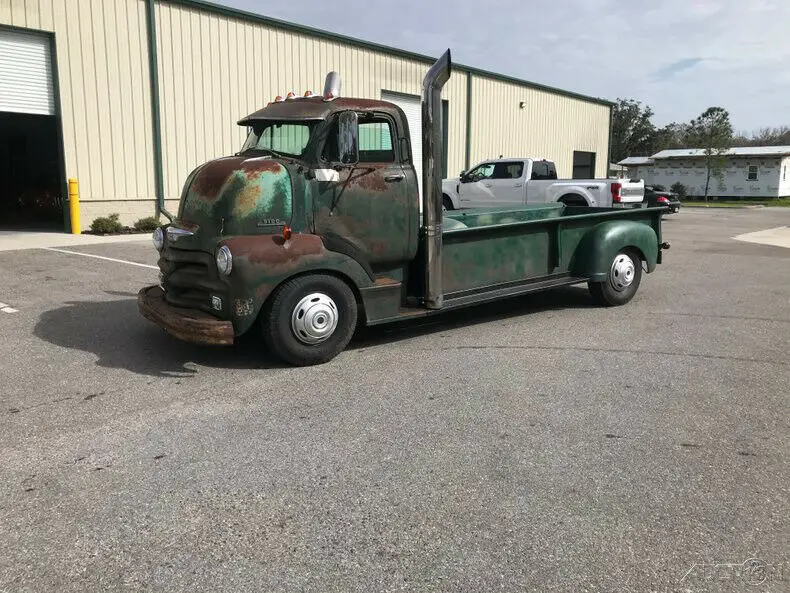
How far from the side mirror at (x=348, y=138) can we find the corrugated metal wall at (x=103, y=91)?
11.6m

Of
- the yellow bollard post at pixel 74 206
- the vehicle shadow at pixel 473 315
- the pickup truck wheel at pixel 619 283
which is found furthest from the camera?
the yellow bollard post at pixel 74 206

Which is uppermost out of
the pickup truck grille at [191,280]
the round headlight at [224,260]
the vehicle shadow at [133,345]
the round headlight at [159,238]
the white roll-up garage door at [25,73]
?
the white roll-up garage door at [25,73]

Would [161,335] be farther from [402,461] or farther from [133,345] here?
[402,461]

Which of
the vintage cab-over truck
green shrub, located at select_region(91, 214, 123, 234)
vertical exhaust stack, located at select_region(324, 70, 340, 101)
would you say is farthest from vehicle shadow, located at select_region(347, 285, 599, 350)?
green shrub, located at select_region(91, 214, 123, 234)

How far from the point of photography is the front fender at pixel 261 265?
17.2 feet

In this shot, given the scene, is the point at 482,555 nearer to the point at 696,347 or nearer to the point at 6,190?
the point at 696,347

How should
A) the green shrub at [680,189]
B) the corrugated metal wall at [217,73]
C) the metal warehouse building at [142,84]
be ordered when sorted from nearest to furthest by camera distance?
the metal warehouse building at [142,84]
the corrugated metal wall at [217,73]
the green shrub at [680,189]

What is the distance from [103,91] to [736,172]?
4673 centimetres

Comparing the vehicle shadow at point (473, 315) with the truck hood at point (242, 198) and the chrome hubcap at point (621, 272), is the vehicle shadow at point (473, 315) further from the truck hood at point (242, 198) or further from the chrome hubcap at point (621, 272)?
the truck hood at point (242, 198)

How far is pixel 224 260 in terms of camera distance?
5223 mm

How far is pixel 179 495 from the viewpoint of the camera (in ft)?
11.3

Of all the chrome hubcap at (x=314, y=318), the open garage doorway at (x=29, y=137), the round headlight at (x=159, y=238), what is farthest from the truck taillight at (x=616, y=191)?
the round headlight at (x=159, y=238)

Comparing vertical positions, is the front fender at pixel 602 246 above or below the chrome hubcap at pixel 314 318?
above

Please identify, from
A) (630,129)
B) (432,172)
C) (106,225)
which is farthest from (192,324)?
(630,129)
